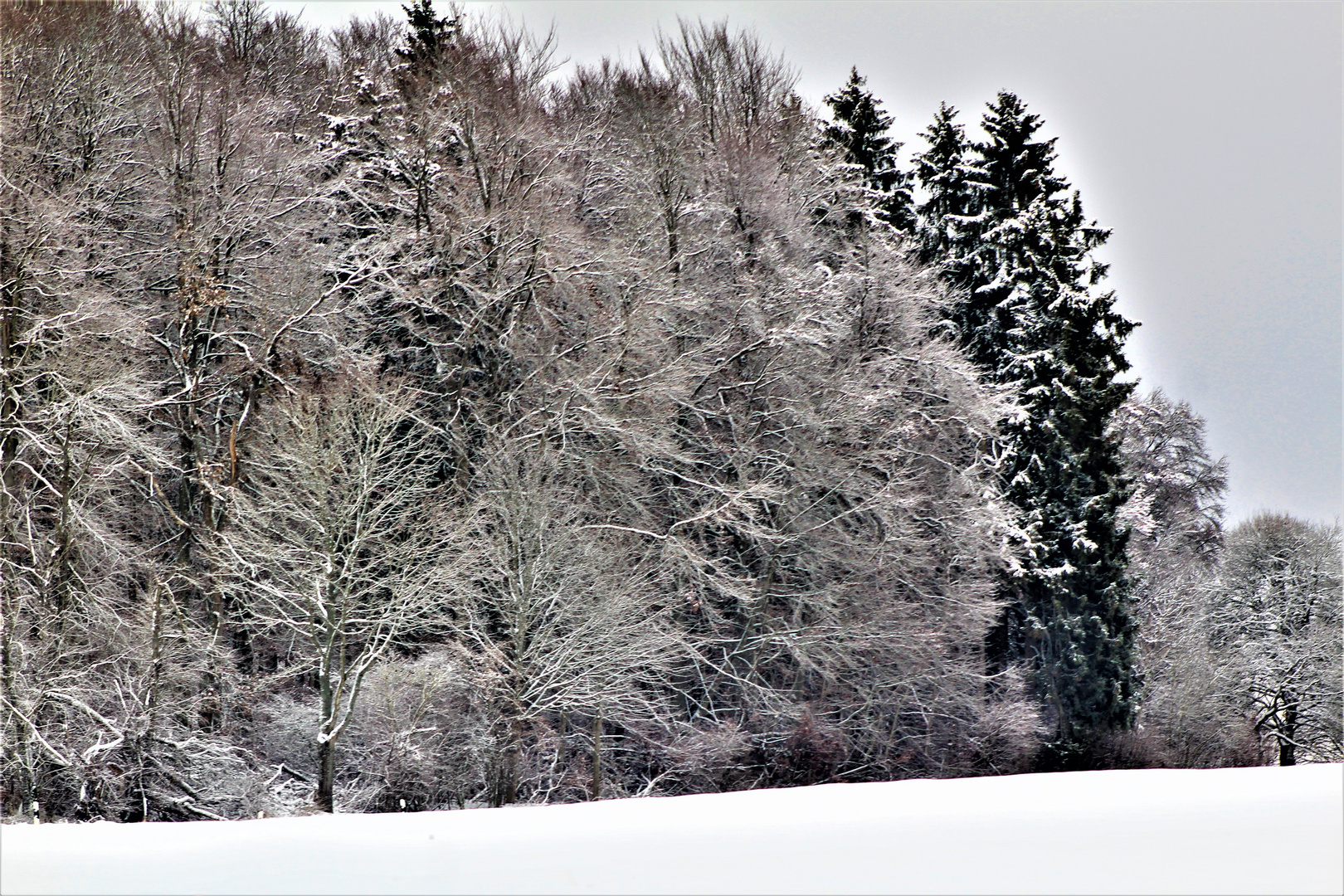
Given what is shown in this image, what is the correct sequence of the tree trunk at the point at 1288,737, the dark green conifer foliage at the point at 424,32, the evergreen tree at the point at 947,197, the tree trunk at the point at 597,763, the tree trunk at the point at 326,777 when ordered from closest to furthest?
the tree trunk at the point at 326,777, the tree trunk at the point at 597,763, the dark green conifer foliage at the point at 424,32, the evergreen tree at the point at 947,197, the tree trunk at the point at 1288,737

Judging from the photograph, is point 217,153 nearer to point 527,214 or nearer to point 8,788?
point 527,214

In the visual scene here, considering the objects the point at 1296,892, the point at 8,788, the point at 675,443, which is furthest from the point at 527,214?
the point at 1296,892

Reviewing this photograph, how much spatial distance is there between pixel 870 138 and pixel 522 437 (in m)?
16.3

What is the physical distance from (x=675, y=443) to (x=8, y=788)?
41.8 feet

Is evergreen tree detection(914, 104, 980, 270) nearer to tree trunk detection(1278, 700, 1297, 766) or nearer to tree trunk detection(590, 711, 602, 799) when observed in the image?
tree trunk detection(590, 711, 602, 799)

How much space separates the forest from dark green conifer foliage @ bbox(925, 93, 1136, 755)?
0.39 feet

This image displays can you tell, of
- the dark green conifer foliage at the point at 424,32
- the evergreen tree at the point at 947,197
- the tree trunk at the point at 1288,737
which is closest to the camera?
the dark green conifer foliage at the point at 424,32

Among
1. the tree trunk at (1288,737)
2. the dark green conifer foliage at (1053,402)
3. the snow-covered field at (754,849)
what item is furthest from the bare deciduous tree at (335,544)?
the tree trunk at (1288,737)

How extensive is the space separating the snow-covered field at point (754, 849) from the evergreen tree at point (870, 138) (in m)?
25.8

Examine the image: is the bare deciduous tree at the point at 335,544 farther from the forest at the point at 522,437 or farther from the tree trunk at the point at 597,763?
the tree trunk at the point at 597,763

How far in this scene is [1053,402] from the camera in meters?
30.2

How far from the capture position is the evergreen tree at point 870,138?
33.0m

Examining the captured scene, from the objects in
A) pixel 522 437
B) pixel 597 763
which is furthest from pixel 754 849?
pixel 522 437

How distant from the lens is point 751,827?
784cm
